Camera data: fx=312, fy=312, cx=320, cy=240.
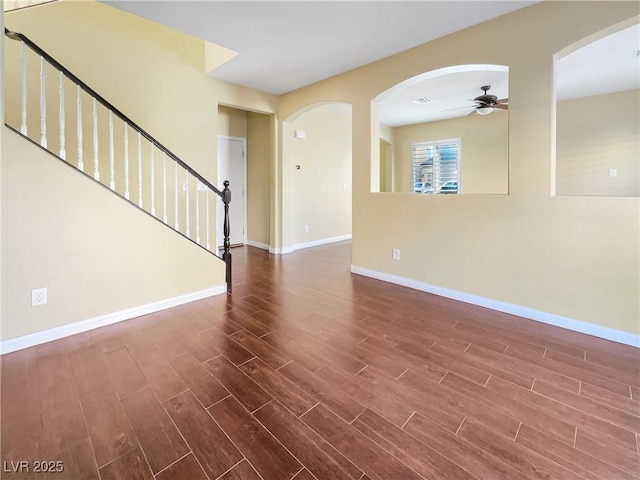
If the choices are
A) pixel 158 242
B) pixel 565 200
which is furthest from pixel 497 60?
pixel 158 242

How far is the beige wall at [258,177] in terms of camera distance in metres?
5.96

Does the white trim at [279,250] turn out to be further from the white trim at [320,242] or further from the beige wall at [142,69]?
the beige wall at [142,69]

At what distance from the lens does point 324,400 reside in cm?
179

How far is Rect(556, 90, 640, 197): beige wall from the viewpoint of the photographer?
17.1 ft

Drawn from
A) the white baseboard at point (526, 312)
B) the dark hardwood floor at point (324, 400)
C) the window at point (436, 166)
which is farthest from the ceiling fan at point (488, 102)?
the dark hardwood floor at point (324, 400)

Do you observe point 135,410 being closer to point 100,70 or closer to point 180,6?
point 180,6

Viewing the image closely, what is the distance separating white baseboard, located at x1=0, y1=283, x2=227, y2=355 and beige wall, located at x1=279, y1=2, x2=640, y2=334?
2.53 meters

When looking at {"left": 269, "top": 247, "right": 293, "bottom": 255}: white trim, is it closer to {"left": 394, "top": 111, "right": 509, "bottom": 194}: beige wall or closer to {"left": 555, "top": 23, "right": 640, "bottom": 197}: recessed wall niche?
{"left": 394, "top": 111, "right": 509, "bottom": 194}: beige wall

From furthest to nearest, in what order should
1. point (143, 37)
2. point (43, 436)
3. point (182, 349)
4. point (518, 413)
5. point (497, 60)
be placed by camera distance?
1. point (143, 37)
2. point (497, 60)
3. point (182, 349)
4. point (518, 413)
5. point (43, 436)

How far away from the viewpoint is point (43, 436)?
1.51 metres

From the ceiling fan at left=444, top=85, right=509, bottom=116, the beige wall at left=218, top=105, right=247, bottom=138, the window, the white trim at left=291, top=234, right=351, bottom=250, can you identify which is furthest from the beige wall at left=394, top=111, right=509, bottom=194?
the beige wall at left=218, top=105, right=247, bottom=138

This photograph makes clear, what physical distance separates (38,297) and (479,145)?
7.91 meters

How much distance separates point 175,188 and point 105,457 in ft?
11.0

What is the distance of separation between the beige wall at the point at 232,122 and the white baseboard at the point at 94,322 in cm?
368
